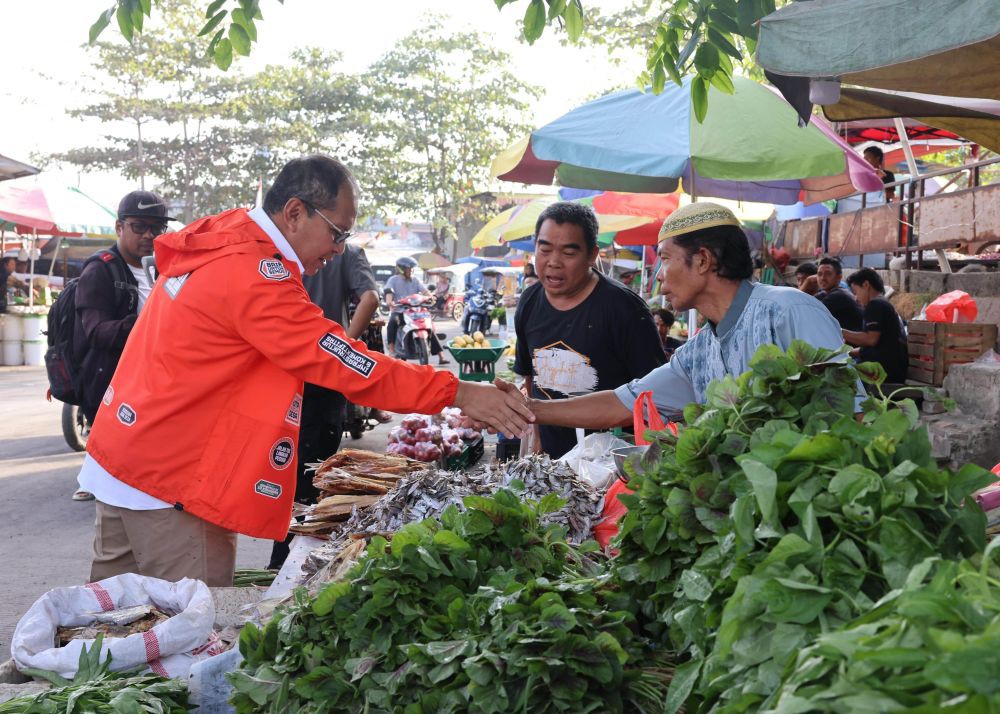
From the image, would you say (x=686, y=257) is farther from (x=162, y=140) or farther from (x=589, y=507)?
(x=162, y=140)

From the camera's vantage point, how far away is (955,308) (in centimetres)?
746

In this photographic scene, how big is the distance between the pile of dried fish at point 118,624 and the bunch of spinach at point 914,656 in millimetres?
1991

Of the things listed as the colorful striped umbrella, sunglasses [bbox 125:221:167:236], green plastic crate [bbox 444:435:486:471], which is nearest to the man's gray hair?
sunglasses [bbox 125:221:167:236]

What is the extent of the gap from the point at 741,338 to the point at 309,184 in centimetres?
153

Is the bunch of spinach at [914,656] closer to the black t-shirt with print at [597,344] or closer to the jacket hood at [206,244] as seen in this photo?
the jacket hood at [206,244]

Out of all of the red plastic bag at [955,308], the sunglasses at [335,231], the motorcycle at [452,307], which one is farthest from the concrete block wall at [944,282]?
the motorcycle at [452,307]

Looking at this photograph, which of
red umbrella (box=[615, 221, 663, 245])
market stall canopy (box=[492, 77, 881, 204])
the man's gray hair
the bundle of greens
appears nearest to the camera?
the bundle of greens

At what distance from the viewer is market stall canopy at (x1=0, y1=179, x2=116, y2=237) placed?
45.1ft

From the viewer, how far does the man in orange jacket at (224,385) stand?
2.73 meters

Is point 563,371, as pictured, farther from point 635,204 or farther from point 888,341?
point 635,204

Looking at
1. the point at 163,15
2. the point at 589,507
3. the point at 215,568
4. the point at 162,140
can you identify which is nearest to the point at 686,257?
the point at 589,507

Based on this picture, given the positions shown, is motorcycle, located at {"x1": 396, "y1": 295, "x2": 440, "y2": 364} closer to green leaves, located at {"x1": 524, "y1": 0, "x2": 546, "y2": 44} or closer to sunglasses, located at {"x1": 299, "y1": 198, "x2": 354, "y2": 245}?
green leaves, located at {"x1": 524, "y1": 0, "x2": 546, "y2": 44}

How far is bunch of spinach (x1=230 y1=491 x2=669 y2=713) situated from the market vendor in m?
1.14

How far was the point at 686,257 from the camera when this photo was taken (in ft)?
9.66
